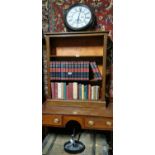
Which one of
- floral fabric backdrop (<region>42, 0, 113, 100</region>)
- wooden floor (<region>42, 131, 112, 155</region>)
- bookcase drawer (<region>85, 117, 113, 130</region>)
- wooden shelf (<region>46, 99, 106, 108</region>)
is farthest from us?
floral fabric backdrop (<region>42, 0, 113, 100</region>)

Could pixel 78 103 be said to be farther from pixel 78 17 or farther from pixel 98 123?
pixel 78 17

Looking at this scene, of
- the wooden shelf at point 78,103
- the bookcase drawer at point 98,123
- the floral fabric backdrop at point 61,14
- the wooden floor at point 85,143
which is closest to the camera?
the wooden floor at point 85,143

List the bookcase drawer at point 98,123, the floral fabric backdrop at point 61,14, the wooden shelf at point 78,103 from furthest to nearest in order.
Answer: the floral fabric backdrop at point 61,14, the wooden shelf at point 78,103, the bookcase drawer at point 98,123

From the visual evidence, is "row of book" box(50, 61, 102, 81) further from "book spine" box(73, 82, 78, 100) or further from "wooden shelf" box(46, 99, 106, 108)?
"wooden shelf" box(46, 99, 106, 108)

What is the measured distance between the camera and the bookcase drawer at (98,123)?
1.66 meters

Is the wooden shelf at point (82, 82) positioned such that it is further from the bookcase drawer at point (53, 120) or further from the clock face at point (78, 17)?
the clock face at point (78, 17)

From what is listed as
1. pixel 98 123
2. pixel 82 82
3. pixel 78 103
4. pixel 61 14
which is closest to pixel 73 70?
pixel 82 82

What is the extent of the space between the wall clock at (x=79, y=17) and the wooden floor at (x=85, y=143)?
1.18m

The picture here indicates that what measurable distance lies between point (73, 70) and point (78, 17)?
0.60 metres

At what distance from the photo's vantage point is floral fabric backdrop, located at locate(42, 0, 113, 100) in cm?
200

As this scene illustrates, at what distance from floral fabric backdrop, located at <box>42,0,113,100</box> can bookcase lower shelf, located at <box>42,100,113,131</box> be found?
43 centimetres

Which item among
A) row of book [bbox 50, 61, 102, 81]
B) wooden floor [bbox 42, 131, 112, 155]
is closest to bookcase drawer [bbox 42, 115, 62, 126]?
wooden floor [bbox 42, 131, 112, 155]

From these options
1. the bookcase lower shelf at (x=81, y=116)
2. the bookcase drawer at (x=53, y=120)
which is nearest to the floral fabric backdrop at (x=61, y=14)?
the bookcase lower shelf at (x=81, y=116)
